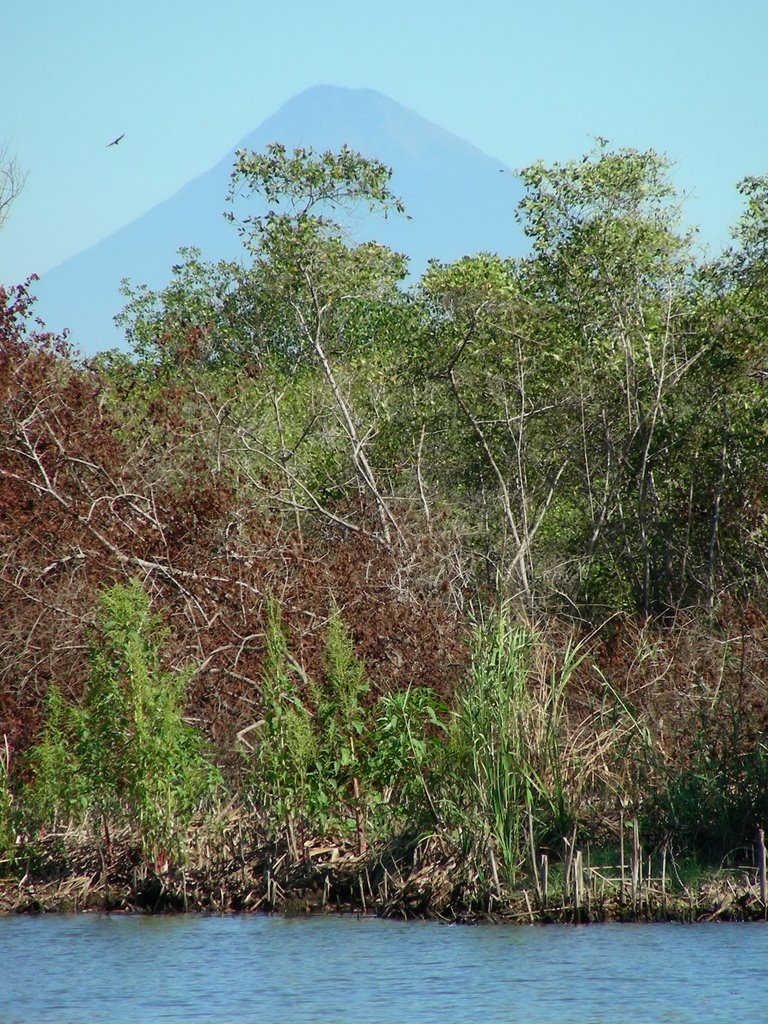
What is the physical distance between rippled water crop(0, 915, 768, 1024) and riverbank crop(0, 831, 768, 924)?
230mm

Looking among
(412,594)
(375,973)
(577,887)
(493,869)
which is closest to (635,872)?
(577,887)

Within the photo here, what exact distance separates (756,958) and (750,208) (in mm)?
15726

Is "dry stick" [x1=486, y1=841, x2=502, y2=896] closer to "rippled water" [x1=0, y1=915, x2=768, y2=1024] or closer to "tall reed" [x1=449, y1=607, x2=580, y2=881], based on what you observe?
"tall reed" [x1=449, y1=607, x2=580, y2=881]

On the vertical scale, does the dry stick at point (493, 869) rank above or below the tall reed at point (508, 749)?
below

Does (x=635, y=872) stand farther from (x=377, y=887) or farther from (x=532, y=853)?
(x=377, y=887)

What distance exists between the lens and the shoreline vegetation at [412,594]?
45.2ft

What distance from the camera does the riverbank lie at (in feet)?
41.5

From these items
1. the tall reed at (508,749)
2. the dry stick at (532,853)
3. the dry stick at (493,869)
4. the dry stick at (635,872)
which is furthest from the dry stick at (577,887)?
the dry stick at (493,869)

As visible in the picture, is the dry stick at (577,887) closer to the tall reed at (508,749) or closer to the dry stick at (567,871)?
the dry stick at (567,871)

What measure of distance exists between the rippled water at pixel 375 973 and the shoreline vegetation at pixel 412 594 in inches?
23.8

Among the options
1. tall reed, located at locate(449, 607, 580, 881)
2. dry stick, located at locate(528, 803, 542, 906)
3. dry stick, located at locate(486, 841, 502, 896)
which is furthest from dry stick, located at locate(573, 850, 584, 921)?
dry stick, located at locate(486, 841, 502, 896)

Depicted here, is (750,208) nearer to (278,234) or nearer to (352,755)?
(278,234)

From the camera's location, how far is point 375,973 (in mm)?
11617

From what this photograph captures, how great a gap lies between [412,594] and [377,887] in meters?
6.11
